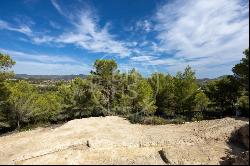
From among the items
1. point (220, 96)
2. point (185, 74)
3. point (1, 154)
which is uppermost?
point (185, 74)

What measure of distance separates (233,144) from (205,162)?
521 cm

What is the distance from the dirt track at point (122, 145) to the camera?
56.5ft

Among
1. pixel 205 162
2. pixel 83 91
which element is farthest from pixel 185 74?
pixel 205 162

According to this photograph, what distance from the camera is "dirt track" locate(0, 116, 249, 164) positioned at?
1722 centimetres

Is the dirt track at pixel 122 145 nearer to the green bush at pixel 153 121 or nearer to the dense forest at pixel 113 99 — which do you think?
the green bush at pixel 153 121

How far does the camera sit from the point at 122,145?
1998cm

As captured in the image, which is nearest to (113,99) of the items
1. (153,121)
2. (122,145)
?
(153,121)

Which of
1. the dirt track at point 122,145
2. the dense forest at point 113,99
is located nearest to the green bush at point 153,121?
the dense forest at point 113,99

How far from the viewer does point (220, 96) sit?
3831 cm

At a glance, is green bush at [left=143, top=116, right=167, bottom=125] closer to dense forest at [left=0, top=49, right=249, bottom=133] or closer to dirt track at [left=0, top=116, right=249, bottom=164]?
dense forest at [left=0, top=49, right=249, bottom=133]

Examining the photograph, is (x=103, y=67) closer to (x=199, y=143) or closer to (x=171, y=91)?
(x=171, y=91)

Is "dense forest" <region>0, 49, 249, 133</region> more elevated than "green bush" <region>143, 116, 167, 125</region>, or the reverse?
"dense forest" <region>0, 49, 249, 133</region>

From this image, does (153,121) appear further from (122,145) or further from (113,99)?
(122,145)

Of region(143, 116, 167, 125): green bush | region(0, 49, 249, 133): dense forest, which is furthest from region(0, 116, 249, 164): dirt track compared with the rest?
region(0, 49, 249, 133): dense forest
